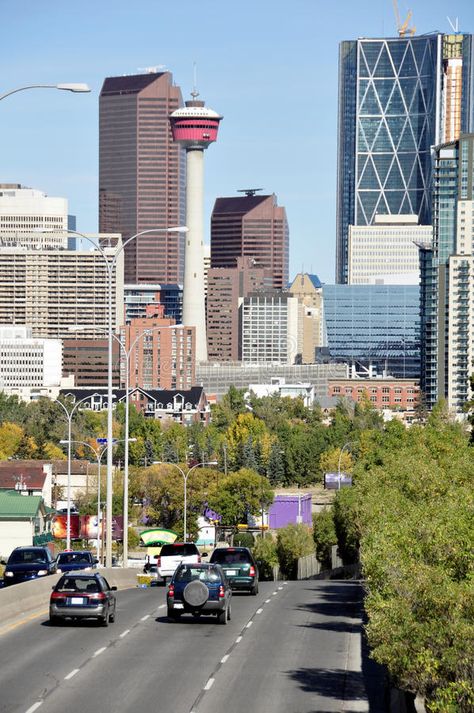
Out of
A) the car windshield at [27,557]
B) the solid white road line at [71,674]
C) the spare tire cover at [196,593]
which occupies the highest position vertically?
the spare tire cover at [196,593]

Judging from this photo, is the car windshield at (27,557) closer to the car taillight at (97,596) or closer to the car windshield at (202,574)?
the car windshield at (202,574)

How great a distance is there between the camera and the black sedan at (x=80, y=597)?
38.7 metres

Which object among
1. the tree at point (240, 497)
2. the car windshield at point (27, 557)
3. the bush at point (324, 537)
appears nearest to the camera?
the car windshield at point (27, 557)

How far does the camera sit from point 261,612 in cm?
4612

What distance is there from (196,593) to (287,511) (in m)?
113

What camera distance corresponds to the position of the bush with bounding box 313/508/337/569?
11869 cm

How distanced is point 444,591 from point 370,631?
1760 millimetres

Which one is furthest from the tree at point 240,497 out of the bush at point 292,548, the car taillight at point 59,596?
the car taillight at point 59,596

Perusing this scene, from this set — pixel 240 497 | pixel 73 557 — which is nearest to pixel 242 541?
pixel 240 497

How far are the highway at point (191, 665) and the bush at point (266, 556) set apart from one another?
6735cm

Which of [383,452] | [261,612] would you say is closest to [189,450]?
[383,452]

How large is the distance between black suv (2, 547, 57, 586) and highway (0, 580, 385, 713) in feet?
23.8

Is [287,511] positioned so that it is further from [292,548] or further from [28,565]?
[28,565]

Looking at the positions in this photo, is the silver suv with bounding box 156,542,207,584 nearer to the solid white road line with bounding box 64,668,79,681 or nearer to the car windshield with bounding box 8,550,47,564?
the car windshield with bounding box 8,550,47,564
